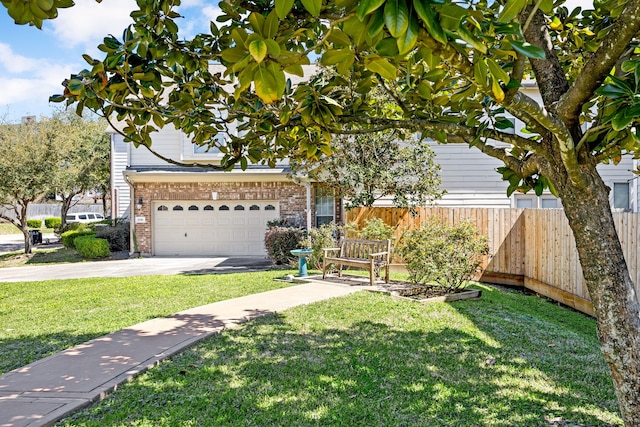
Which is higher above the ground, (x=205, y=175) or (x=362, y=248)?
(x=205, y=175)

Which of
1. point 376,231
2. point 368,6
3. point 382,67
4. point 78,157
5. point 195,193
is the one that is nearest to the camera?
point 368,6

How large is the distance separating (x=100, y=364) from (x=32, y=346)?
1.66m

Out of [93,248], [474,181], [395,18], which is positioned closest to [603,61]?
[395,18]

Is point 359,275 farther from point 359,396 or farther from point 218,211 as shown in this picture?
point 218,211

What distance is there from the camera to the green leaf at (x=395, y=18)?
135 centimetres

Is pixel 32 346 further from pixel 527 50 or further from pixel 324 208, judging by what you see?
pixel 324 208

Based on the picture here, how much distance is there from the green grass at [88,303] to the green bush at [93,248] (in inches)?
239

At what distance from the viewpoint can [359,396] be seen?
4.14 metres

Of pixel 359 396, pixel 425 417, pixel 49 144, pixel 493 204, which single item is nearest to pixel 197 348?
pixel 359 396

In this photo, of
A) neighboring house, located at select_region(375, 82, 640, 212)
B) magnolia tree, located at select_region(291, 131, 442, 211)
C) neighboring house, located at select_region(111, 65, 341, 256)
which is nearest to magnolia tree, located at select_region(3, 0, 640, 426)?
magnolia tree, located at select_region(291, 131, 442, 211)

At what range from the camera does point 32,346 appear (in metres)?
5.88

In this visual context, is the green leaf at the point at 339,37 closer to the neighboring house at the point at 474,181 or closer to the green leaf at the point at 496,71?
the green leaf at the point at 496,71

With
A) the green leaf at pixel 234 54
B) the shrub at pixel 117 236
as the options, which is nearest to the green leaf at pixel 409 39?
the green leaf at pixel 234 54

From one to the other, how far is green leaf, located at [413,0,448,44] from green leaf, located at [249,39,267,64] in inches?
21.4
